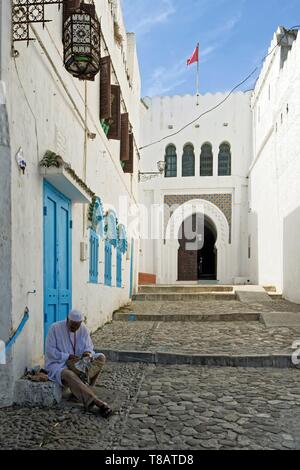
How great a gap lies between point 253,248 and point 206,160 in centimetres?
393

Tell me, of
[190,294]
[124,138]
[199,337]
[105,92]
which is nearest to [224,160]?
[190,294]

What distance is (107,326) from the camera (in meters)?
7.50

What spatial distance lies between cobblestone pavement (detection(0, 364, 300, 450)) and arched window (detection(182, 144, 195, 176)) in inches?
482

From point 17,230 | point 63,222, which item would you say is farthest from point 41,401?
point 63,222

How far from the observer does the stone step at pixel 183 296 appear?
11.4 metres

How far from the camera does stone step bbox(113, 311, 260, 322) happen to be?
26.6ft

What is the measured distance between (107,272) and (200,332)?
7.01 ft

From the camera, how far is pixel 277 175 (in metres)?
11.2

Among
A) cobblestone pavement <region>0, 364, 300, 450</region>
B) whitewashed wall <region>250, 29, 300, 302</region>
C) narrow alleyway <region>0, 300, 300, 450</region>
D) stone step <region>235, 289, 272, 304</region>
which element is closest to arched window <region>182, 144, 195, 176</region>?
whitewashed wall <region>250, 29, 300, 302</region>

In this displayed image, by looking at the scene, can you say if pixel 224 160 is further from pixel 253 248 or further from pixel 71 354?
pixel 71 354

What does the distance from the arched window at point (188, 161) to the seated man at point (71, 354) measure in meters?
12.8

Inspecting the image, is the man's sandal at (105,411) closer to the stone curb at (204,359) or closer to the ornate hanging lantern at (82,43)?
the stone curb at (204,359)

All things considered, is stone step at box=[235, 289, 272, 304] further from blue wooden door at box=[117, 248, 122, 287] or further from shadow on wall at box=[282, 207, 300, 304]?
blue wooden door at box=[117, 248, 122, 287]

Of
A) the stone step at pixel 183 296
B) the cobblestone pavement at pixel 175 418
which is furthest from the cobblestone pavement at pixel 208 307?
the cobblestone pavement at pixel 175 418
